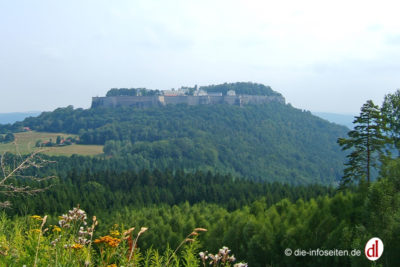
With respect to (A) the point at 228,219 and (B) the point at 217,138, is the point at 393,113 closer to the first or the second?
(A) the point at 228,219

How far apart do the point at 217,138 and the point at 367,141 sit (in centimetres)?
13267

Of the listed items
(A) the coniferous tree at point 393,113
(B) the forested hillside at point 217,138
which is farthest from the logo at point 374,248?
(B) the forested hillside at point 217,138

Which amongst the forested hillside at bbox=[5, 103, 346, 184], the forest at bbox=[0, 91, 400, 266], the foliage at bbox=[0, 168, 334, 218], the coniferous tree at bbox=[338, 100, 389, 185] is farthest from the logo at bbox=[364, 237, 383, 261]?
the forested hillside at bbox=[5, 103, 346, 184]

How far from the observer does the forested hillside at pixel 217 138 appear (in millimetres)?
133500

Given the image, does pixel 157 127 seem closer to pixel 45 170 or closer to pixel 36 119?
pixel 36 119

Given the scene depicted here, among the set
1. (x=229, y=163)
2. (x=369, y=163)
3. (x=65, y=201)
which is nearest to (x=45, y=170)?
(x=65, y=201)

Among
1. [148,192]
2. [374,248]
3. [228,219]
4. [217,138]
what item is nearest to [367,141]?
[228,219]

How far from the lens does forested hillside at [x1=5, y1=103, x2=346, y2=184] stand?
134 metres

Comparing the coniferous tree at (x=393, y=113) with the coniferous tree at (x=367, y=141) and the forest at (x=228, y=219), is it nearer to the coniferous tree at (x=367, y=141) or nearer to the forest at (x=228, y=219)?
the forest at (x=228, y=219)

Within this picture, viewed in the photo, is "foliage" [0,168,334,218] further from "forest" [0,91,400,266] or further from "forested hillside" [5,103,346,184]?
"forested hillside" [5,103,346,184]

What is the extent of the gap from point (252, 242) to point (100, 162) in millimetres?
95586

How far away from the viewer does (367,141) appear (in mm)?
29062

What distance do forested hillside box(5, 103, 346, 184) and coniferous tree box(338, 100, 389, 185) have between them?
3671 inches

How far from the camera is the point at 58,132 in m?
176
